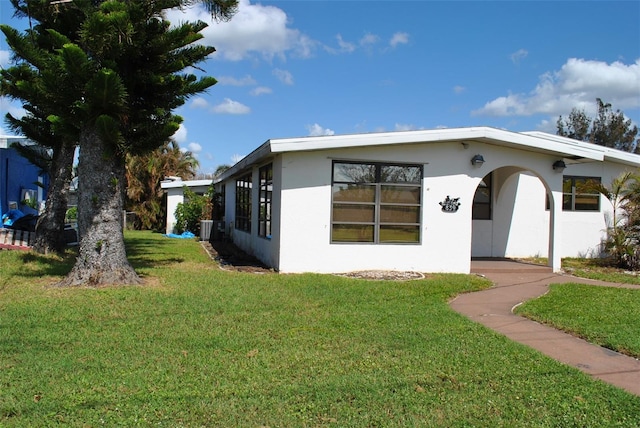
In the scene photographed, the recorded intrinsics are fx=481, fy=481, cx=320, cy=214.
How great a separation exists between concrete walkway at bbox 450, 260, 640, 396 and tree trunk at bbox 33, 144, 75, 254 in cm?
950

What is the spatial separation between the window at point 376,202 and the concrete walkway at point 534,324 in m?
2.13

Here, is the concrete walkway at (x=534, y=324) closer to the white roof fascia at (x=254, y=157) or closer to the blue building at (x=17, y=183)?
the white roof fascia at (x=254, y=157)

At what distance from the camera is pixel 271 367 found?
14.2ft

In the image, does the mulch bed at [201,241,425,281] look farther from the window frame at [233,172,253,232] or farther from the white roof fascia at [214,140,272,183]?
the white roof fascia at [214,140,272,183]

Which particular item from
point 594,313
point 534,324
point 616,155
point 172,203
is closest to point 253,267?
point 534,324

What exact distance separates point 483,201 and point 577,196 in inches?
116

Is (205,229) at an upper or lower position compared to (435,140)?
lower

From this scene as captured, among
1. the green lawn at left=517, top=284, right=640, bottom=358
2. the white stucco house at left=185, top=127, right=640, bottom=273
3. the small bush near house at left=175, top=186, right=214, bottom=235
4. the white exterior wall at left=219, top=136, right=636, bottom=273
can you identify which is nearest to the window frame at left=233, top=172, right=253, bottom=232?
the white stucco house at left=185, top=127, right=640, bottom=273

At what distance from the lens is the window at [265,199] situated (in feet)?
37.7

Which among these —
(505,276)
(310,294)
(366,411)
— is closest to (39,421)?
(366,411)

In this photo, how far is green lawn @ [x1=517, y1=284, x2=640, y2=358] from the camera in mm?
5560

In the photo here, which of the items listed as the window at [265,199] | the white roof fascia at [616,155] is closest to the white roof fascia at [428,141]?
the window at [265,199]

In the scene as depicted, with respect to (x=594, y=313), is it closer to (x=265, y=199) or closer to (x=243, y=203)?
(x=265, y=199)

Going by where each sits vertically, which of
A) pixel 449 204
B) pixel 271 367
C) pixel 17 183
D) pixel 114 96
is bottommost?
pixel 271 367
